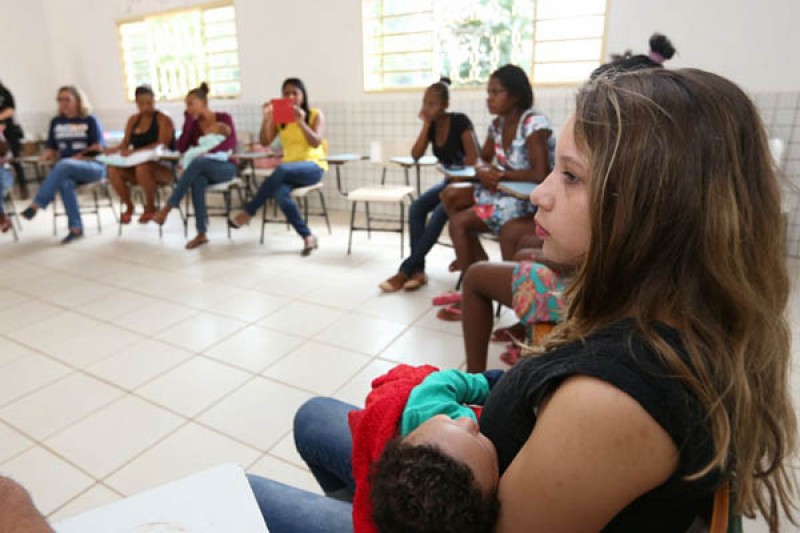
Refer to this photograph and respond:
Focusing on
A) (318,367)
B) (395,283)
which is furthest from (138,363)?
(395,283)

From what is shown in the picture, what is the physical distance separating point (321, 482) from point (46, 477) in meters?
1.12

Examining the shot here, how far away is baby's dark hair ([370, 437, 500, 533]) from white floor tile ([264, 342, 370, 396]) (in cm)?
147

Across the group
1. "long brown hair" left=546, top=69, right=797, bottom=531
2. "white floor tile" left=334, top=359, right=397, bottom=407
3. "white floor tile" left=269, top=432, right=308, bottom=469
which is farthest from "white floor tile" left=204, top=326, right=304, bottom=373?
"long brown hair" left=546, top=69, right=797, bottom=531

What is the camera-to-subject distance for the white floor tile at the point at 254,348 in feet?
7.67

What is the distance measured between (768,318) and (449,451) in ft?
1.36

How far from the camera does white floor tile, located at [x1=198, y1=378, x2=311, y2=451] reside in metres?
1.82

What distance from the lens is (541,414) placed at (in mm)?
552

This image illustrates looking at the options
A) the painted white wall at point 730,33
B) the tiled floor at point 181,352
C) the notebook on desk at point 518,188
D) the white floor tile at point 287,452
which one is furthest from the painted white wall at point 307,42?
the white floor tile at point 287,452

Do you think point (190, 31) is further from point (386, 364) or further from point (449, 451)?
point (449, 451)

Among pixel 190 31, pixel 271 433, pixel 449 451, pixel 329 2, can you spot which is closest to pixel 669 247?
pixel 449 451

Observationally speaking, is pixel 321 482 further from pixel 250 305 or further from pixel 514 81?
pixel 514 81

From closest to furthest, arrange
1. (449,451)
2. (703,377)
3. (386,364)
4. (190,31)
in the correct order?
(703,377)
(449,451)
(386,364)
(190,31)

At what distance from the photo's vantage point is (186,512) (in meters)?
0.65

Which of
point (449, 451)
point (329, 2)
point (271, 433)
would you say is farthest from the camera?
point (329, 2)
